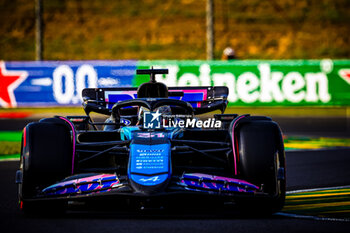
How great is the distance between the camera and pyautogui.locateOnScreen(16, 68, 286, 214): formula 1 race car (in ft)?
22.5

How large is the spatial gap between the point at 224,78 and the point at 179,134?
16.5m

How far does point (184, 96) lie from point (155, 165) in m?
3.18

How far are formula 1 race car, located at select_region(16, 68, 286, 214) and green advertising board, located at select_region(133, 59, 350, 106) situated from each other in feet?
52.9

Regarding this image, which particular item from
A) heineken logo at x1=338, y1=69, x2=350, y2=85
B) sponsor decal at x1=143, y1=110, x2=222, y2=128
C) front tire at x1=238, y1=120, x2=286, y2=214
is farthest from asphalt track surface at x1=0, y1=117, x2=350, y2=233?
heineken logo at x1=338, y1=69, x2=350, y2=85

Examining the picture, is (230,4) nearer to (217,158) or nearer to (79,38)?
(79,38)

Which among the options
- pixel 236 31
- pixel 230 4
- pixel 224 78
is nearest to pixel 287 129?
pixel 224 78

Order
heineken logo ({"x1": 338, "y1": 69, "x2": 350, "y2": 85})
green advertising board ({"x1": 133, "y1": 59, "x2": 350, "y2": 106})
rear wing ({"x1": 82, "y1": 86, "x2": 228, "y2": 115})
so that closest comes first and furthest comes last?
rear wing ({"x1": 82, "y1": 86, "x2": 228, "y2": 115}) < green advertising board ({"x1": 133, "y1": 59, "x2": 350, "y2": 106}) < heineken logo ({"x1": 338, "y1": 69, "x2": 350, "y2": 85})

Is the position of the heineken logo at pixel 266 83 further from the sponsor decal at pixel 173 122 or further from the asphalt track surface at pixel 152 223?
the asphalt track surface at pixel 152 223

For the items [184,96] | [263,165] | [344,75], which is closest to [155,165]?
[263,165]

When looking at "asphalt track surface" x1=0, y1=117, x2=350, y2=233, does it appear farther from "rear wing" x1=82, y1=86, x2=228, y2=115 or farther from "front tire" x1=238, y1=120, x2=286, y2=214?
"rear wing" x1=82, y1=86, x2=228, y2=115

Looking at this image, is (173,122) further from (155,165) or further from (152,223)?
(152,223)

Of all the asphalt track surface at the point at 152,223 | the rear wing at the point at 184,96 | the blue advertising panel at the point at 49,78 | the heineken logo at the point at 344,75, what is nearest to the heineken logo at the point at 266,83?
the heineken logo at the point at 344,75

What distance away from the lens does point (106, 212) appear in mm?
7418

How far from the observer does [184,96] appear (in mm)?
10008
